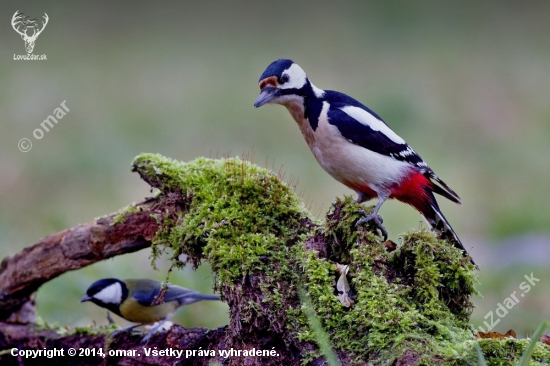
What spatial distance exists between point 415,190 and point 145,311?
83.0 inches

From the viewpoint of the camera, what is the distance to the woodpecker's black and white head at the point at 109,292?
4707 millimetres

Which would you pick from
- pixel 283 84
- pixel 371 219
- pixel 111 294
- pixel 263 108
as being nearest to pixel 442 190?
pixel 371 219

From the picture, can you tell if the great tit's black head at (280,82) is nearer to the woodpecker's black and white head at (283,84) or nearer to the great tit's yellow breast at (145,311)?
the woodpecker's black and white head at (283,84)

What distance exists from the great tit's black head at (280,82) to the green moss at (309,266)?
0.50 m

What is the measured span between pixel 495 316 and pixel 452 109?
226 inches

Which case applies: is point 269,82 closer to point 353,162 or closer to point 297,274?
point 353,162

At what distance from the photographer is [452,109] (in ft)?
34.4

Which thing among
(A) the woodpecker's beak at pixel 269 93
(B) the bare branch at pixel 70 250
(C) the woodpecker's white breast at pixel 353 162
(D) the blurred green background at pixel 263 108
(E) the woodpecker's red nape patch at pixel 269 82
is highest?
(D) the blurred green background at pixel 263 108

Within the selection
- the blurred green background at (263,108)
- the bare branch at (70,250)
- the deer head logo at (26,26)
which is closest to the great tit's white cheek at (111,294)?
the bare branch at (70,250)

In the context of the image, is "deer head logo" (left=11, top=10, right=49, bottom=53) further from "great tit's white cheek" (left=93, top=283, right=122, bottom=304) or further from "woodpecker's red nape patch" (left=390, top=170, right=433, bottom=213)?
"woodpecker's red nape patch" (left=390, top=170, right=433, bottom=213)

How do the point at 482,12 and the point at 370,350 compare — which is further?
the point at 482,12

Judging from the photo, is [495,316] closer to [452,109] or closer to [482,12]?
[452,109]

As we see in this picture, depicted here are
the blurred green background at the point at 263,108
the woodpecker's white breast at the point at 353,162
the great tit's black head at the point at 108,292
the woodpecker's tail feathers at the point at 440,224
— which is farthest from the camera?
the blurred green background at the point at 263,108

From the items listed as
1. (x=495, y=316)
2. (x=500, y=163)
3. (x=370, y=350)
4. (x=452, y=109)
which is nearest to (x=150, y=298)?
(x=370, y=350)
